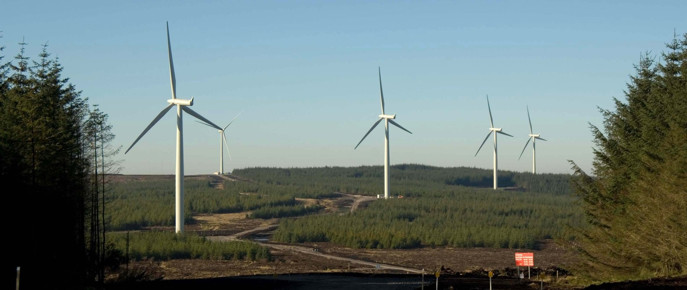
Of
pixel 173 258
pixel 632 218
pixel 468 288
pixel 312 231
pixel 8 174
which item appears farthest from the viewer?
pixel 312 231

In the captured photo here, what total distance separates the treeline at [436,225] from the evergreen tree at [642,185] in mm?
55579

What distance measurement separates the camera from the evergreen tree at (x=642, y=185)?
153 feet

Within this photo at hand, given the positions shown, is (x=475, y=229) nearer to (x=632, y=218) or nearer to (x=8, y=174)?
(x=632, y=218)

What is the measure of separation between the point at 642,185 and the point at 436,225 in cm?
11300

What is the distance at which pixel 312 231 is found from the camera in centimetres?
14762

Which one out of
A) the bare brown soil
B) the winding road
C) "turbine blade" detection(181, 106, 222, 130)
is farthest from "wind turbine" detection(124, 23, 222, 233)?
the winding road

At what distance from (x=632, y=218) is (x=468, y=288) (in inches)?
530

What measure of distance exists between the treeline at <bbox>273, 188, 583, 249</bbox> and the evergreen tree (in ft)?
182

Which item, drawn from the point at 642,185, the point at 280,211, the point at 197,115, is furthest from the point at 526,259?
the point at 280,211

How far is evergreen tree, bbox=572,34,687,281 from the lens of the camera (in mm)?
46625

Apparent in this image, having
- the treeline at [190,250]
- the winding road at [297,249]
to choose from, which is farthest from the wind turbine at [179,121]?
the winding road at [297,249]

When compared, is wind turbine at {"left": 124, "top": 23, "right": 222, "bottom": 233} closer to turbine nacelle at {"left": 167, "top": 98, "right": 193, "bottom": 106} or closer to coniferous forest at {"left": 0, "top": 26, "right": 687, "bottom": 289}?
turbine nacelle at {"left": 167, "top": 98, "right": 193, "bottom": 106}

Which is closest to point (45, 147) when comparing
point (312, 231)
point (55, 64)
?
point (55, 64)

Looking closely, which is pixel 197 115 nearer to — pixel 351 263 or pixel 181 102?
pixel 181 102
